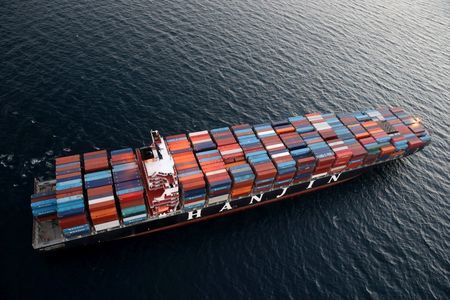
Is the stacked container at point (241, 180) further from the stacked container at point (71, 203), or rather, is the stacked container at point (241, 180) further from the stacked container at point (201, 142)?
the stacked container at point (71, 203)

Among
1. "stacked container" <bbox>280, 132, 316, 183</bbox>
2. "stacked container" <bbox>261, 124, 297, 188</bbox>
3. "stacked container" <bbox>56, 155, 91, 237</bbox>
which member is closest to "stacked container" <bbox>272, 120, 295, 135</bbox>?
"stacked container" <bbox>280, 132, 316, 183</bbox>

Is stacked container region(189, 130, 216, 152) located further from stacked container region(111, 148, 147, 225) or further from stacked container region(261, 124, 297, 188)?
stacked container region(111, 148, 147, 225)

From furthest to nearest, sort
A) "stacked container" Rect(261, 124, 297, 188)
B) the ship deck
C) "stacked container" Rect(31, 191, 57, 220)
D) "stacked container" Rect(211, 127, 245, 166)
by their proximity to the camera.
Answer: "stacked container" Rect(211, 127, 245, 166)
"stacked container" Rect(261, 124, 297, 188)
"stacked container" Rect(31, 191, 57, 220)
the ship deck

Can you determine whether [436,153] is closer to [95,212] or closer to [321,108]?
[321,108]

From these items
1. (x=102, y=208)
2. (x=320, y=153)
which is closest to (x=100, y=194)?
(x=102, y=208)

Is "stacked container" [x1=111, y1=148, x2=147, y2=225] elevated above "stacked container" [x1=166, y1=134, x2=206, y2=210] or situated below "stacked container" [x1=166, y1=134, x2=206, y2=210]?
below
